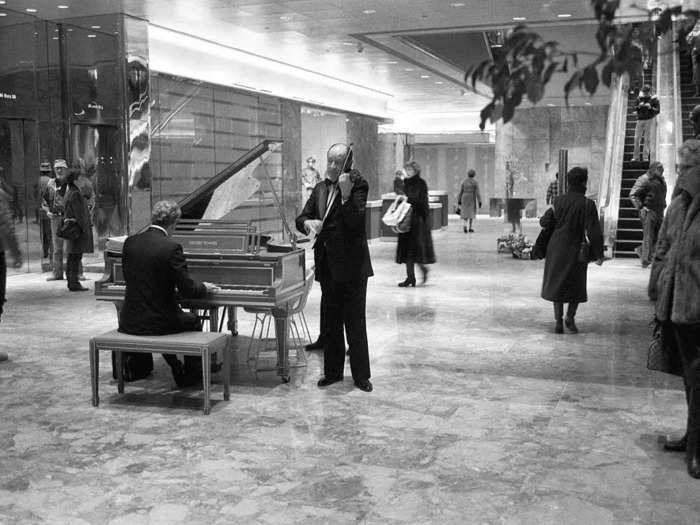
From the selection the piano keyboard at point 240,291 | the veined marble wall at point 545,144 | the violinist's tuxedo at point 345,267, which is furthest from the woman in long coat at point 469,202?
the piano keyboard at point 240,291

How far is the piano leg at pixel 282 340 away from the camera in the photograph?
563 centimetres

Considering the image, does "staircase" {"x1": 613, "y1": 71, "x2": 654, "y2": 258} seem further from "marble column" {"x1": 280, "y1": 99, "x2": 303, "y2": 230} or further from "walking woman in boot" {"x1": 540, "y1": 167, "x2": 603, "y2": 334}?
"walking woman in boot" {"x1": 540, "y1": 167, "x2": 603, "y2": 334}

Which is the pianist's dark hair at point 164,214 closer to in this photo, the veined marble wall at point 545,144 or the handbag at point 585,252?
the handbag at point 585,252

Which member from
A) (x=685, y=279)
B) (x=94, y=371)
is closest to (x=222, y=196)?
(x=94, y=371)

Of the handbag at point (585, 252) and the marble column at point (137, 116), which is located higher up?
the marble column at point (137, 116)

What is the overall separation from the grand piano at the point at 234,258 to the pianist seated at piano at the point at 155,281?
0.99ft

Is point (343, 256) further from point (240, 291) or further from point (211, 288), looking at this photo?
point (211, 288)

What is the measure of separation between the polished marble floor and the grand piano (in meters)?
0.60

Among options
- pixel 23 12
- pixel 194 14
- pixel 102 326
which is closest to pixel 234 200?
pixel 102 326

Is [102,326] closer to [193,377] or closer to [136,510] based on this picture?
[193,377]

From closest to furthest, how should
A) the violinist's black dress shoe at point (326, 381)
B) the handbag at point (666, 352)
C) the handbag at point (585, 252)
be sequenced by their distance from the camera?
the handbag at point (666, 352)
the violinist's black dress shoe at point (326, 381)
the handbag at point (585, 252)

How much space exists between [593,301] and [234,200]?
196 inches

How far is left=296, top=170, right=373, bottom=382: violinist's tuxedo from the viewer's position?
215 inches

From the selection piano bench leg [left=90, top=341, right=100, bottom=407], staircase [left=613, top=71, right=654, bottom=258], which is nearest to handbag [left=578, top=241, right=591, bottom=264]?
piano bench leg [left=90, top=341, right=100, bottom=407]
